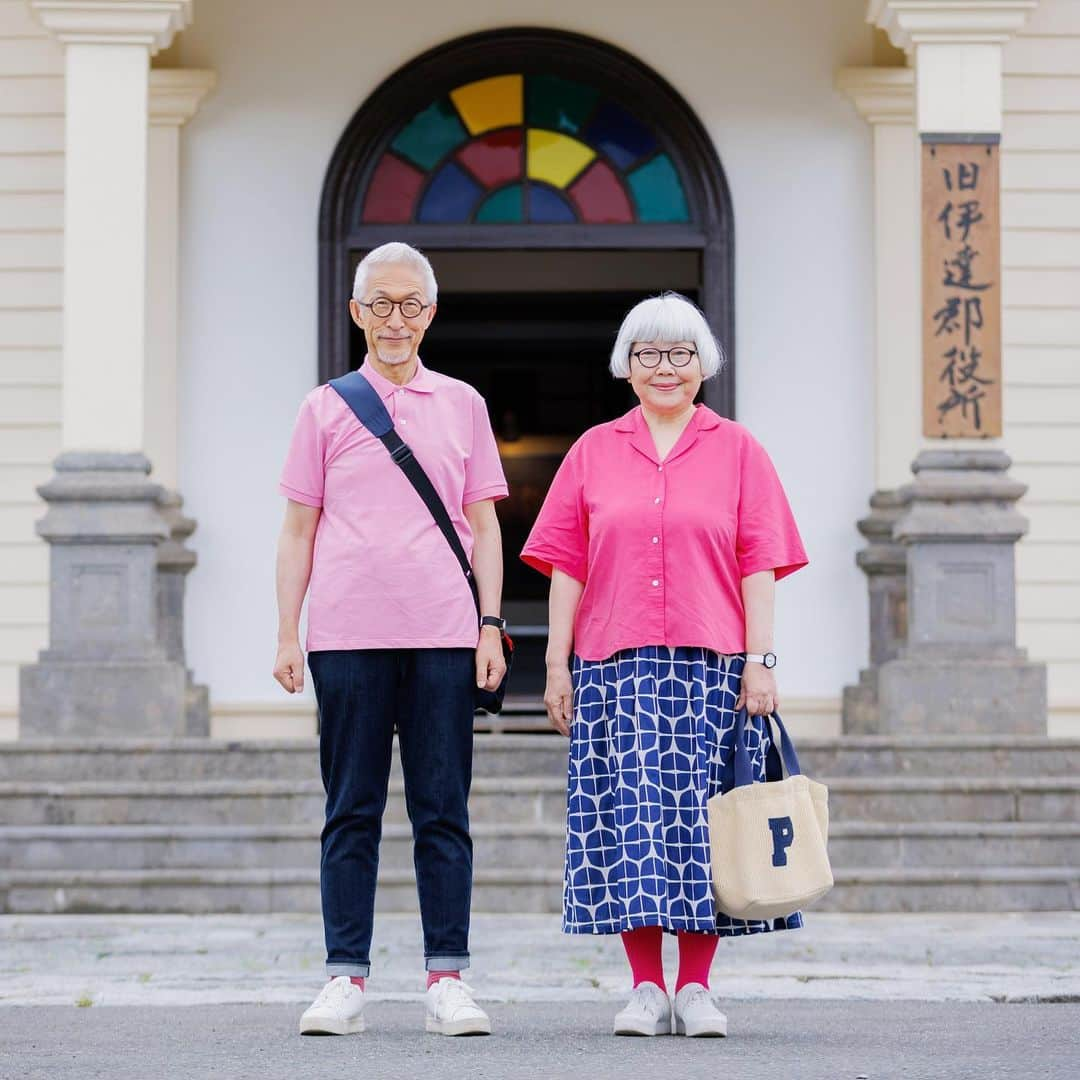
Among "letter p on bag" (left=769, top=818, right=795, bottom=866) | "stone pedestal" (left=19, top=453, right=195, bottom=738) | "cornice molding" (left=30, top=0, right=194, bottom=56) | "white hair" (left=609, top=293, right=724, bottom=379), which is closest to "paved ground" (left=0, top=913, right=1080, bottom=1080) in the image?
"letter p on bag" (left=769, top=818, right=795, bottom=866)

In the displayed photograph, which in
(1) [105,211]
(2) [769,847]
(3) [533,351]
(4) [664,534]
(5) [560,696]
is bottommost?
(2) [769,847]

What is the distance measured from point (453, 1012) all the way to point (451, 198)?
6526mm

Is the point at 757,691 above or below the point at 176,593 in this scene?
below

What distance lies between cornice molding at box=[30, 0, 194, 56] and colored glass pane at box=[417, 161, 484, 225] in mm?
1815

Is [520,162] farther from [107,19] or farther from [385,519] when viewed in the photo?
[385,519]

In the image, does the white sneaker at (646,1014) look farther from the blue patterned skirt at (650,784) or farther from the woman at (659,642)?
the blue patterned skirt at (650,784)

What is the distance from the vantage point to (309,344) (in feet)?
34.6

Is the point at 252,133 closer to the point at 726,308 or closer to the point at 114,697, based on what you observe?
the point at 726,308

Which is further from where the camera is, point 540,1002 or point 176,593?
point 176,593

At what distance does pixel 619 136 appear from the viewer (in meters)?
10.7

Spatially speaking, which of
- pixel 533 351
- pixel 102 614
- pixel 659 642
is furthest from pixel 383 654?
pixel 533 351

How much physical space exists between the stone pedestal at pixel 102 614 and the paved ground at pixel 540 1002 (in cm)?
129

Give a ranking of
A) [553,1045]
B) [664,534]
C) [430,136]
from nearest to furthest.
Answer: [553,1045] < [664,534] < [430,136]

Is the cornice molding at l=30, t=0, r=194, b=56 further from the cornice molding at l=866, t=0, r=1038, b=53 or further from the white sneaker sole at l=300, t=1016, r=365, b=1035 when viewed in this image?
the white sneaker sole at l=300, t=1016, r=365, b=1035
